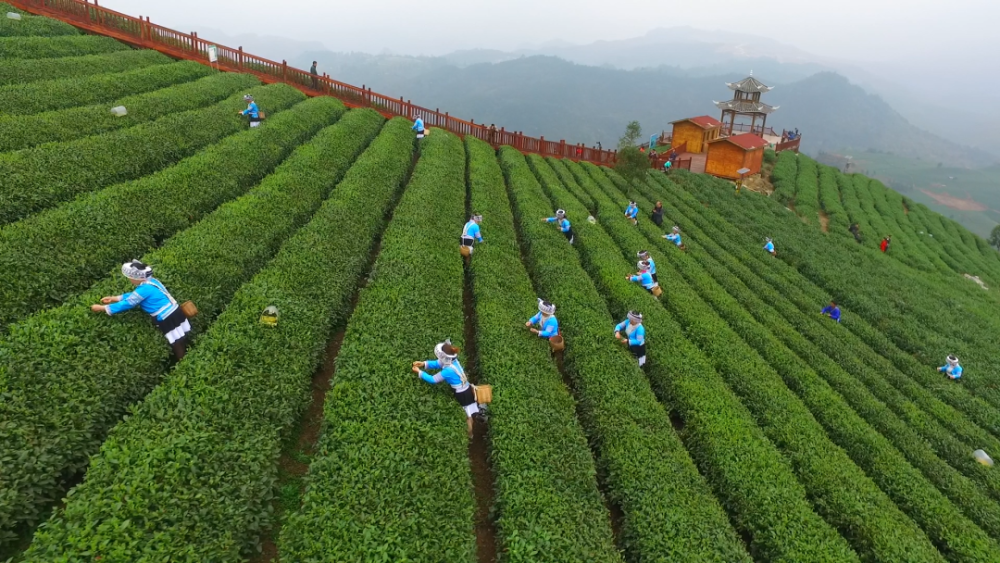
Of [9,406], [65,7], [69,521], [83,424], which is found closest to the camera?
[69,521]

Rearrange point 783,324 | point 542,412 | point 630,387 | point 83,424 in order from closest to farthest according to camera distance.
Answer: point 83,424 → point 542,412 → point 630,387 → point 783,324

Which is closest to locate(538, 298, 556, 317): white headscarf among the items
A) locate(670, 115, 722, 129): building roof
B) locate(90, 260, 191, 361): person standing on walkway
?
locate(90, 260, 191, 361): person standing on walkway

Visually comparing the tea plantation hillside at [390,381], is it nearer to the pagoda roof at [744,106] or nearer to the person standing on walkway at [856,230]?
the person standing on walkway at [856,230]

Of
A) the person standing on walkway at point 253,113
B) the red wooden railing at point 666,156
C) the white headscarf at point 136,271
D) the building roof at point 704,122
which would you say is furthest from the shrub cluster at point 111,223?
the building roof at point 704,122

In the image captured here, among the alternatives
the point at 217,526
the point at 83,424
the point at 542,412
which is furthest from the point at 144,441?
the point at 542,412

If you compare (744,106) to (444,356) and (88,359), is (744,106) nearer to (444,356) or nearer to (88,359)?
(444,356)

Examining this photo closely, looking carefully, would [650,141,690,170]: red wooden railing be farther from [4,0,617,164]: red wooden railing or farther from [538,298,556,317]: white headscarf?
[538,298,556,317]: white headscarf

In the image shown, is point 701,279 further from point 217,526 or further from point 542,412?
point 217,526
